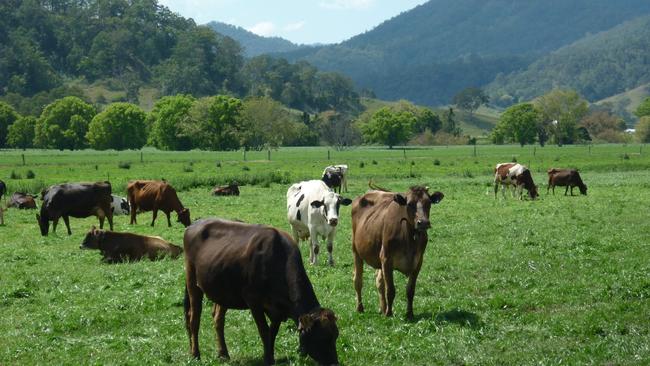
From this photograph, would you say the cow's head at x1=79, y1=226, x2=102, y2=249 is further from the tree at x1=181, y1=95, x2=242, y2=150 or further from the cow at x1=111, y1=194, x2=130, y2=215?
the tree at x1=181, y1=95, x2=242, y2=150

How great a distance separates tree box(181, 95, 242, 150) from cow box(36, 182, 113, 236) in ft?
268

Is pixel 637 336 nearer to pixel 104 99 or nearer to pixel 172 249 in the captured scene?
pixel 172 249

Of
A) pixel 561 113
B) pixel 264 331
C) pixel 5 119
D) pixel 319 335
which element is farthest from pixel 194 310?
pixel 561 113

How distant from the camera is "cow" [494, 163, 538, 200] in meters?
38.1

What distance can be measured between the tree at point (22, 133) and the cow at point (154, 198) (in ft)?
357

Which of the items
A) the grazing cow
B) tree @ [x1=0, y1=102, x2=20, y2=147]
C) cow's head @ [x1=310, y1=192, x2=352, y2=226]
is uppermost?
tree @ [x1=0, y1=102, x2=20, y2=147]

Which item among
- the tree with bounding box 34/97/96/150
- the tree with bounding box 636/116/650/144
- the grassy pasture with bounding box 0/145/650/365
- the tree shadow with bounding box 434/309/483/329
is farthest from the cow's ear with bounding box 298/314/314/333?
the tree with bounding box 636/116/650/144

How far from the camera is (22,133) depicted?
129 meters

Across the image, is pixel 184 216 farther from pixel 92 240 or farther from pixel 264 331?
pixel 264 331

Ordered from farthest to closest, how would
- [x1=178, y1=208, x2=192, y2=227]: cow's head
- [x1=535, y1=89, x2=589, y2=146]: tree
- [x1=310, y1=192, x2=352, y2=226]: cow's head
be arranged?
[x1=535, y1=89, x2=589, y2=146]: tree, [x1=178, y1=208, x2=192, y2=227]: cow's head, [x1=310, y1=192, x2=352, y2=226]: cow's head

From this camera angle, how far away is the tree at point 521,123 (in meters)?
144

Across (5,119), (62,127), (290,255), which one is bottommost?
(290,255)

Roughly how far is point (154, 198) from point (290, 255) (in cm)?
1952

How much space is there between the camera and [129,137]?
4872 inches
